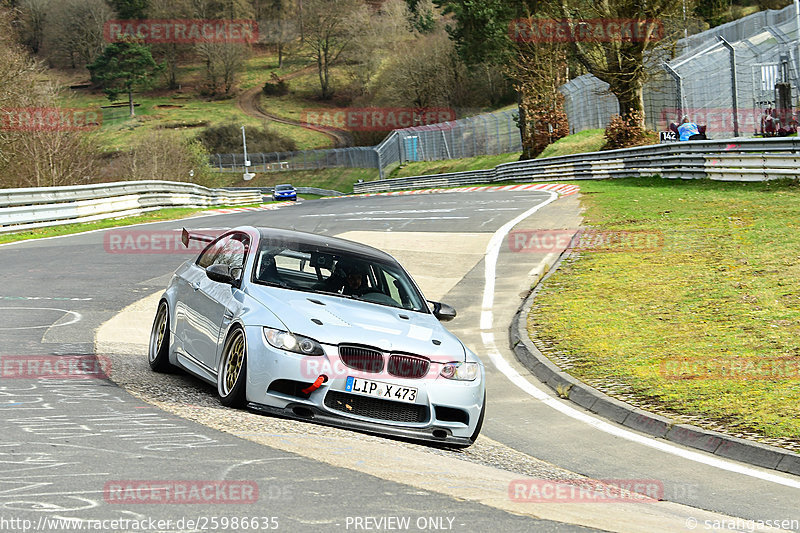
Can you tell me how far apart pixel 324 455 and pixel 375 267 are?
126 inches

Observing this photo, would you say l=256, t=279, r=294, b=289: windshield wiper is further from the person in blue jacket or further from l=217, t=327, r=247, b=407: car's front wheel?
the person in blue jacket

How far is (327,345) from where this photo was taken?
24.0 feet

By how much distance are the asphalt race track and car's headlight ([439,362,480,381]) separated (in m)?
0.59

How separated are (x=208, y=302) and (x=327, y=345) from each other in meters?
1.81

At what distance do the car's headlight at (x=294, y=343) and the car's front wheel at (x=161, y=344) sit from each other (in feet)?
7.54

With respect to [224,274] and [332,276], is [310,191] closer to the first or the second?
[332,276]

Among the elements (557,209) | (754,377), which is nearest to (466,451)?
(754,377)

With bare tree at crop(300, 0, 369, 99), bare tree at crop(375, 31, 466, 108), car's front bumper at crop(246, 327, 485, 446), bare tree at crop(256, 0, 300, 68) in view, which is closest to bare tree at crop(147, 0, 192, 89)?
bare tree at crop(256, 0, 300, 68)

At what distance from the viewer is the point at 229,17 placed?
519 ft

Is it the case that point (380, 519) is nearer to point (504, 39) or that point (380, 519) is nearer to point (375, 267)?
point (375, 267)

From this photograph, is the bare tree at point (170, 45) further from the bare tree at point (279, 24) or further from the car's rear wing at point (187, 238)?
the car's rear wing at point (187, 238)
